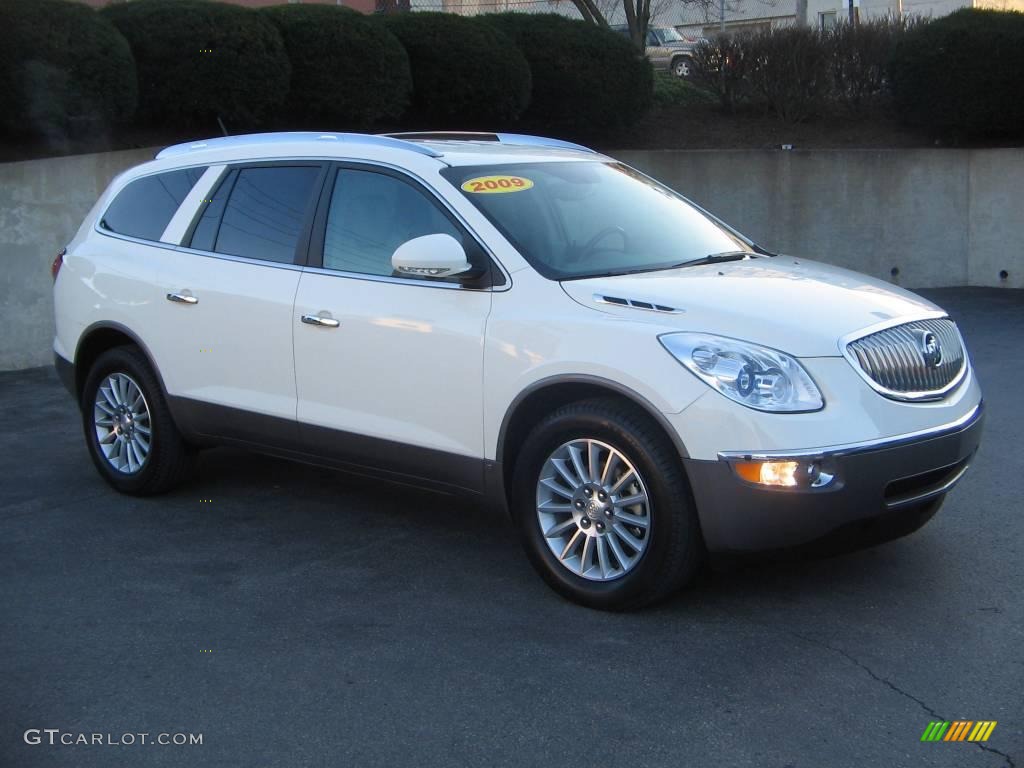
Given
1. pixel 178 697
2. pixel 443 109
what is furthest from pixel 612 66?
pixel 178 697

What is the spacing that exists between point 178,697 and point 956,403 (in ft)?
10.3

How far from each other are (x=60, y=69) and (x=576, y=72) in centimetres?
611

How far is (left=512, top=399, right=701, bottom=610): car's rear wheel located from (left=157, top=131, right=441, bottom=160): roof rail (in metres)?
1.60

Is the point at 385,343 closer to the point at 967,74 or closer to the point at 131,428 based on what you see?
the point at 131,428

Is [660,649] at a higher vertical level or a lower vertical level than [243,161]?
lower

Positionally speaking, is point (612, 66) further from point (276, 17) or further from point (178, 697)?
point (178, 697)

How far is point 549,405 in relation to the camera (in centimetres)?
507

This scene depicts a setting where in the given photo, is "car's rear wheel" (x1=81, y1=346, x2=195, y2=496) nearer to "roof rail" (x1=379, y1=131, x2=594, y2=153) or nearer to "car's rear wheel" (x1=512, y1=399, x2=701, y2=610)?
"roof rail" (x1=379, y1=131, x2=594, y2=153)

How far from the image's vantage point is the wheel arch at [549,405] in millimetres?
4617

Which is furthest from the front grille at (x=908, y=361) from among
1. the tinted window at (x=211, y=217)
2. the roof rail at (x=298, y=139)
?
the tinted window at (x=211, y=217)

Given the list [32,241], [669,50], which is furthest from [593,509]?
[669,50]

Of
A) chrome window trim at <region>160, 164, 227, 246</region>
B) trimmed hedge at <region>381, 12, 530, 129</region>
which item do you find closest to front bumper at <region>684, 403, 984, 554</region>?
chrome window trim at <region>160, 164, 227, 246</region>

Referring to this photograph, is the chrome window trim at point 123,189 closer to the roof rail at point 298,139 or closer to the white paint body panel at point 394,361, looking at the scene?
the roof rail at point 298,139

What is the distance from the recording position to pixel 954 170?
587 inches
